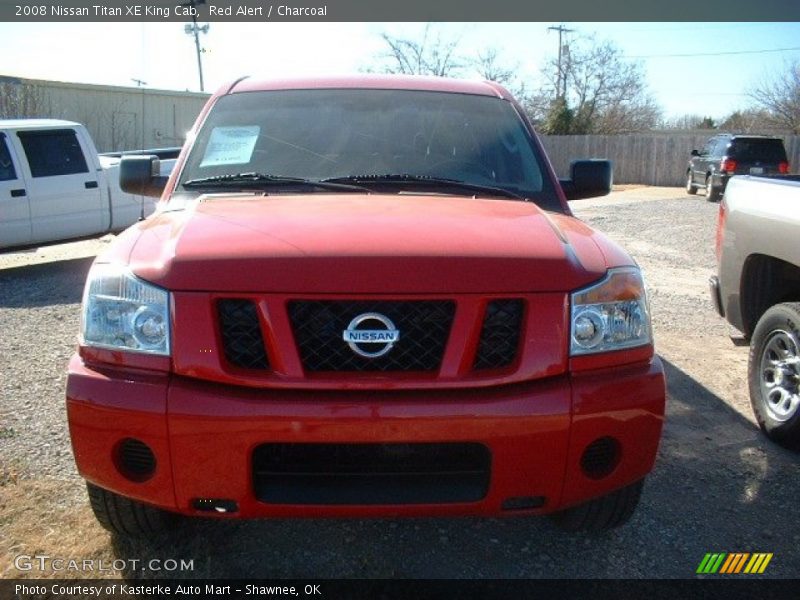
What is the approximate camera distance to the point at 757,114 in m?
46.2

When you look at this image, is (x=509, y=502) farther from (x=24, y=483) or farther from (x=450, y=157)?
(x=24, y=483)

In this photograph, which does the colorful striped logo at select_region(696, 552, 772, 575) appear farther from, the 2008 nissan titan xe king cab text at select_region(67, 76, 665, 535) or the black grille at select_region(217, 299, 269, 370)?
the black grille at select_region(217, 299, 269, 370)

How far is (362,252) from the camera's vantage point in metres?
2.27

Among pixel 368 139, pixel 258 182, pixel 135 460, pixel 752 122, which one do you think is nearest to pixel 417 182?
pixel 368 139

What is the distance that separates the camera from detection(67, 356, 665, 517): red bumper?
2146 mm

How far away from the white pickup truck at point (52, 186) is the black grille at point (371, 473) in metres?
7.93

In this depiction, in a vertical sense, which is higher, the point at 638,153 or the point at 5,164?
the point at 638,153

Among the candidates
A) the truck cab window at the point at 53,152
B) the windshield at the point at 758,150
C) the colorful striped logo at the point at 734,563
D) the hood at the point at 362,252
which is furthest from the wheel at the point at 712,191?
the hood at the point at 362,252

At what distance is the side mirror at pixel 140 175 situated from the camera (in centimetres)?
378

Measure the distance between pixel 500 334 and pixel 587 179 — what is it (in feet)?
5.97

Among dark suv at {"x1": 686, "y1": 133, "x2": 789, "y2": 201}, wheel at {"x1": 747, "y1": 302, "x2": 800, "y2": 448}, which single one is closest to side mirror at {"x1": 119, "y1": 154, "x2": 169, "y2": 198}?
wheel at {"x1": 747, "y1": 302, "x2": 800, "y2": 448}

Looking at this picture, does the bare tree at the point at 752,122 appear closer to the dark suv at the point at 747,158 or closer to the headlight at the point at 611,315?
the dark suv at the point at 747,158

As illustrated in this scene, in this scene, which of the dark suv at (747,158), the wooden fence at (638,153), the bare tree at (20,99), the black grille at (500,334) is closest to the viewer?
the black grille at (500,334)

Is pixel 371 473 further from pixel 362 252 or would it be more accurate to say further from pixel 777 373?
pixel 777 373
